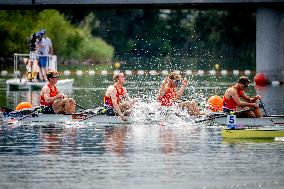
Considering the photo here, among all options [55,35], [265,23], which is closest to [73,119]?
[265,23]

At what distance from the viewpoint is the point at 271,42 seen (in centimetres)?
5472

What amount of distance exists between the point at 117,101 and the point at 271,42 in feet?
85.8

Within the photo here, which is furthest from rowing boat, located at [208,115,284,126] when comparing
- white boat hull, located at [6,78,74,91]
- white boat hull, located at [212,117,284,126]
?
white boat hull, located at [6,78,74,91]

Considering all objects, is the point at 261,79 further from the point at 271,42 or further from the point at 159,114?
the point at 159,114

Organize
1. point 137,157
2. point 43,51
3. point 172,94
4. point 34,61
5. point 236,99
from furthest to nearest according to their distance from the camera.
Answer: point 43,51 < point 34,61 < point 172,94 < point 236,99 < point 137,157

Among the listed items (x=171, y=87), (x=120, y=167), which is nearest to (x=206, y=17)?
(x=171, y=87)

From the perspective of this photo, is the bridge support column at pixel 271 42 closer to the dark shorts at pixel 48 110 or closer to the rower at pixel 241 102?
the rower at pixel 241 102

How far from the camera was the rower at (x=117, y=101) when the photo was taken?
96.5ft

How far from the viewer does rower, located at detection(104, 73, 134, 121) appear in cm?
2941

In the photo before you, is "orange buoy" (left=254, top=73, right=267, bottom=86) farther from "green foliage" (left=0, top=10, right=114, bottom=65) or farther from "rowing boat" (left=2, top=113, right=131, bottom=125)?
"green foliage" (left=0, top=10, right=114, bottom=65)

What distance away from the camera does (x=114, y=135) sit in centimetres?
2747

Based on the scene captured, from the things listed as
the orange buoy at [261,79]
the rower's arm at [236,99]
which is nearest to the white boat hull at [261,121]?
the rower's arm at [236,99]

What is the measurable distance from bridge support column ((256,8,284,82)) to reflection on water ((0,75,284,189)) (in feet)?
79.6

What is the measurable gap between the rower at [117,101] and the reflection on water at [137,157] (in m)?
0.40
